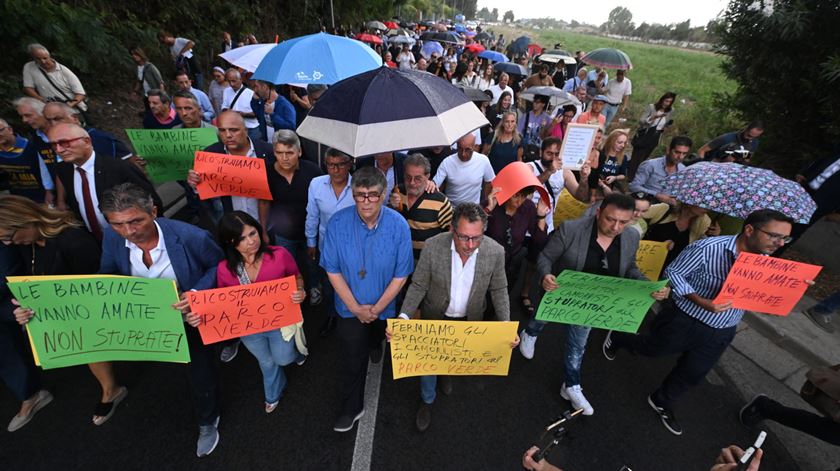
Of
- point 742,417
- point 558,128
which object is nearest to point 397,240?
point 742,417

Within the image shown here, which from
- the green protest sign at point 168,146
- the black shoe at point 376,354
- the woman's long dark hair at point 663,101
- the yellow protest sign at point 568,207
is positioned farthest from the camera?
the woman's long dark hair at point 663,101

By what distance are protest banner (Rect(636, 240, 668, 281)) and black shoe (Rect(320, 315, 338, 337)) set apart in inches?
132

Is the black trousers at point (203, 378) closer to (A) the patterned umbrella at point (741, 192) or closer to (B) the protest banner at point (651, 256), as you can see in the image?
(B) the protest banner at point (651, 256)

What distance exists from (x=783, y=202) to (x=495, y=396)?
2.89 meters

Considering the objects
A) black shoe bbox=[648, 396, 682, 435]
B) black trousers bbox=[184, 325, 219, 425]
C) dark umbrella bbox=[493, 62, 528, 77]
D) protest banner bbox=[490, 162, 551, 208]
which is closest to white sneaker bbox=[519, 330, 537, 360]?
black shoe bbox=[648, 396, 682, 435]

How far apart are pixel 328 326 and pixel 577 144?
363cm

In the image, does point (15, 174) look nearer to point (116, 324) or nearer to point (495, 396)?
point (116, 324)

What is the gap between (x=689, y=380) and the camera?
316 centimetres

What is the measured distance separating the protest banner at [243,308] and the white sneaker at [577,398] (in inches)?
102

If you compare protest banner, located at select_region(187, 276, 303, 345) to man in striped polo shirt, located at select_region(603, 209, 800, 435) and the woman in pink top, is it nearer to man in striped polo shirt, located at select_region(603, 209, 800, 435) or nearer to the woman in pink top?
the woman in pink top

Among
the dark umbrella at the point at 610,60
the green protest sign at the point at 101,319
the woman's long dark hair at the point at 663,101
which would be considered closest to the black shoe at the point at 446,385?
the green protest sign at the point at 101,319

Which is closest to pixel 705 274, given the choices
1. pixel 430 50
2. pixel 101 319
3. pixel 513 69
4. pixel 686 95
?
pixel 101 319

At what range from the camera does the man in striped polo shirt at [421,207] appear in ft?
11.1

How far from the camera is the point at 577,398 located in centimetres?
339
